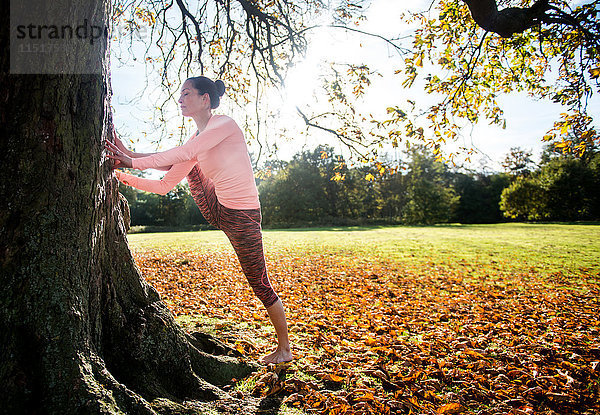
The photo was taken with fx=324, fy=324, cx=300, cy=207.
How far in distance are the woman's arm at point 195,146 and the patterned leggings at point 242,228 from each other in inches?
13.1

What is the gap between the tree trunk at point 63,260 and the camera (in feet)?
4.76

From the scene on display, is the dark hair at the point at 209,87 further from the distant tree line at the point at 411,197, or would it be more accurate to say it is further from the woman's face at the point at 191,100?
the distant tree line at the point at 411,197

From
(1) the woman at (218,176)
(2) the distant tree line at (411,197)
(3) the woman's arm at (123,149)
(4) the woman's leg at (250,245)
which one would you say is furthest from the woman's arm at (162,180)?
(2) the distant tree line at (411,197)

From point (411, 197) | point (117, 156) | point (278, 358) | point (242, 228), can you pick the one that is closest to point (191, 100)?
point (117, 156)

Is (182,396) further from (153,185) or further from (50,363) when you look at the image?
(153,185)

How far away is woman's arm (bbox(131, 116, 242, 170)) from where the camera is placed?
89.4 inches

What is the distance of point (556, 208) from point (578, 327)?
4339 cm

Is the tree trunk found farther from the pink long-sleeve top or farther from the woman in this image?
the woman

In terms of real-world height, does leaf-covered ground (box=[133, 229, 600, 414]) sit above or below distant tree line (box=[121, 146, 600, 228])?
below

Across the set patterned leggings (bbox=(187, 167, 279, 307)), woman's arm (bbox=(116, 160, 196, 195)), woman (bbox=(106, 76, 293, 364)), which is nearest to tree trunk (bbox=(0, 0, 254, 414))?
woman's arm (bbox=(116, 160, 196, 195))

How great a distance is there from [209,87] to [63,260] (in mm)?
1685

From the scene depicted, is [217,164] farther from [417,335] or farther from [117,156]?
[417,335]

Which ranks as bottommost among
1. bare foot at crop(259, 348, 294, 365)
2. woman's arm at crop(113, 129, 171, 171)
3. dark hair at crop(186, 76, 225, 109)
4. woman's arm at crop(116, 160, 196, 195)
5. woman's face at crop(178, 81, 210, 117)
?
bare foot at crop(259, 348, 294, 365)

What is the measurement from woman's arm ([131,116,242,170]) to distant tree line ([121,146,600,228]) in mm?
33284
